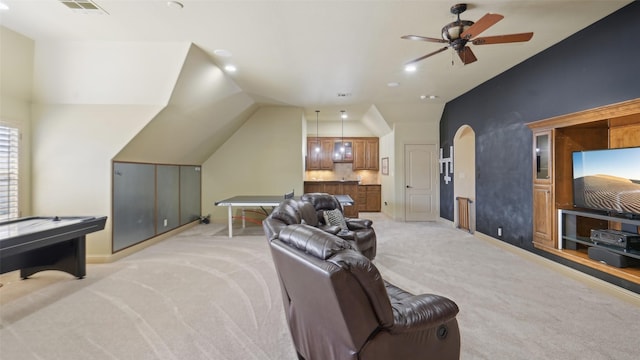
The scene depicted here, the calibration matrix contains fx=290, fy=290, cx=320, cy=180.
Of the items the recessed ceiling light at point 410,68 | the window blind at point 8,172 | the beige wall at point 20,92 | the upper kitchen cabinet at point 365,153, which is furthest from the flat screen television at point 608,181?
the window blind at point 8,172

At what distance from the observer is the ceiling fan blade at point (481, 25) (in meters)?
2.44

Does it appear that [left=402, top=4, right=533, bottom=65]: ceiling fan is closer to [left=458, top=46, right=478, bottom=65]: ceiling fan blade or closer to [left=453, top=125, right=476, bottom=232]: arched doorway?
[left=458, top=46, right=478, bottom=65]: ceiling fan blade

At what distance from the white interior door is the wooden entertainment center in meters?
3.52

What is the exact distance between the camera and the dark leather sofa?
3277 millimetres

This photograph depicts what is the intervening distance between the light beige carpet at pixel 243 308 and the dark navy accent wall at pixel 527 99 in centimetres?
99

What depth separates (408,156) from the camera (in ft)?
25.4

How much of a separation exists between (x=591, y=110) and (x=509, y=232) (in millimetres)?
2300

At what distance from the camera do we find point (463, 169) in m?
6.75

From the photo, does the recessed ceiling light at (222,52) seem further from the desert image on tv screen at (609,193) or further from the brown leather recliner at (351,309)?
the desert image on tv screen at (609,193)

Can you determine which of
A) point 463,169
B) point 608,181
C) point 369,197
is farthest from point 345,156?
point 608,181

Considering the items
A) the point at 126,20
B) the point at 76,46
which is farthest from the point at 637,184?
the point at 76,46

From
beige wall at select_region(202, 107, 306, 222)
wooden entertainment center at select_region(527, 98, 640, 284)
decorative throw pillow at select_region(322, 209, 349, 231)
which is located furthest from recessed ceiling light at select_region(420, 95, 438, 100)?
decorative throw pillow at select_region(322, 209, 349, 231)

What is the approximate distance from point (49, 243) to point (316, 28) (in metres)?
3.71

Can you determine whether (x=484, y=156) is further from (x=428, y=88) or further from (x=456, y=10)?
(x=456, y=10)
